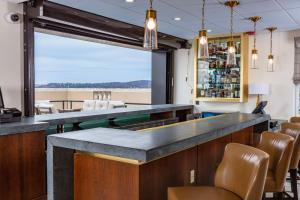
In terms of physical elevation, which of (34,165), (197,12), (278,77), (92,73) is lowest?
(34,165)

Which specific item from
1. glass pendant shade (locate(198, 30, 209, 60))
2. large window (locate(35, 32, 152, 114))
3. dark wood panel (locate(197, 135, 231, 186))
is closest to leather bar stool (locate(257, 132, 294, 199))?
Answer: dark wood panel (locate(197, 135, 231, 186))

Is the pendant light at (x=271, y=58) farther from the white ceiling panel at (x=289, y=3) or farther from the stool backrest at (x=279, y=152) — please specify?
the stool backrest at (x=279, y=152)

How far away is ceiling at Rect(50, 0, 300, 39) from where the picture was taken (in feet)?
13.0

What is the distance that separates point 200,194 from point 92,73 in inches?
356

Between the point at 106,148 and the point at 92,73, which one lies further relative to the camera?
the point at 92,73

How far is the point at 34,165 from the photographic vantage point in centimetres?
300

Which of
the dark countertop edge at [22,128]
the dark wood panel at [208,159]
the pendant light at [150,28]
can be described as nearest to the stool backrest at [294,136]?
the dark wood panel at [208,159]

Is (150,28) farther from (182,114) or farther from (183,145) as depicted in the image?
(182,114)

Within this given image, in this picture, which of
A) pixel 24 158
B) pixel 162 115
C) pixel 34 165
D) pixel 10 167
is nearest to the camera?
pixel 10 167

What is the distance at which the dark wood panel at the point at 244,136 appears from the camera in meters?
3.57

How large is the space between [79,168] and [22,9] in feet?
8.84

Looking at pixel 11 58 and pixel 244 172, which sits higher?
pixel 11 58

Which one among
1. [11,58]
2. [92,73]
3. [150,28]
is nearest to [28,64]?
[11,58]

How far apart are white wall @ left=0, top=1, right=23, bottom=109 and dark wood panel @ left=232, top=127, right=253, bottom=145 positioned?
2791mm
